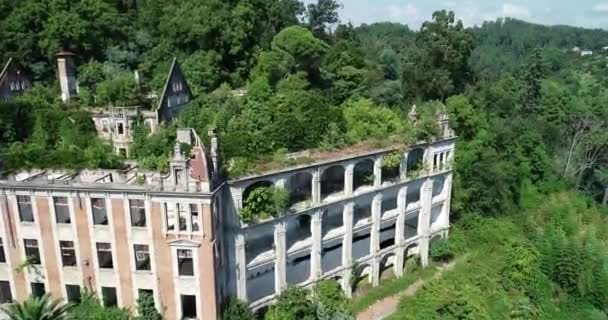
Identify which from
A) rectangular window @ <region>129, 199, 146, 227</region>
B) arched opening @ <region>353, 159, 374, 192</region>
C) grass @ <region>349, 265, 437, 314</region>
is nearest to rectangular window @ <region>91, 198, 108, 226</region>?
rectangular window @ <region>129, 199, 146, 227</region>

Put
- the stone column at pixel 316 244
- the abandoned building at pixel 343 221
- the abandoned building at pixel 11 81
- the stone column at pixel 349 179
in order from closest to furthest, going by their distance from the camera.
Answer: the abandoned building at pixel 343 221 → the stone column at pixel 316 244 → the stone column at pixel 349 179 → the abandoned building at pixel 11 81

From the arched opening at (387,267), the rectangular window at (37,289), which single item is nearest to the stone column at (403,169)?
the arched opening at (387,267)

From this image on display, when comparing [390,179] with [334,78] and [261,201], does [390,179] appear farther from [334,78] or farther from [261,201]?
[334,78]

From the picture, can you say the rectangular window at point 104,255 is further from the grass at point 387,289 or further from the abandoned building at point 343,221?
the grass at point 387,289

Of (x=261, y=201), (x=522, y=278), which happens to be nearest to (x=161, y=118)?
(x=261, y=201)

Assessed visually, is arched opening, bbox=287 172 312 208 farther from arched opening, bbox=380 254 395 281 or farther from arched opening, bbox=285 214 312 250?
arched opening, bbox=380 254 395 281
